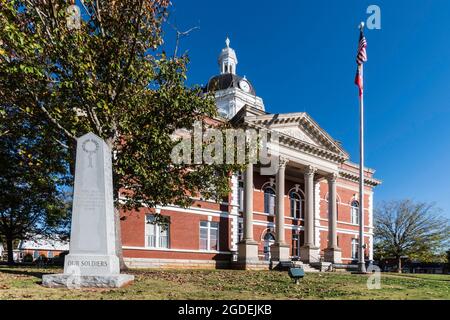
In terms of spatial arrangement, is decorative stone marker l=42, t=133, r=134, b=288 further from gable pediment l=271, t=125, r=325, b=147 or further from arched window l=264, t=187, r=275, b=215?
arched window l=264, t=187, r=275, b=215

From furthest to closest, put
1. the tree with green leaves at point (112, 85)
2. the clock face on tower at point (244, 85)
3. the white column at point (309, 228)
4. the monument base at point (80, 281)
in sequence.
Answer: the clock face on tower at point (244, 85)
the white column at point (309, 228)
the tree with green leaves at point (112, 85)
the monument base at point (80, 281)

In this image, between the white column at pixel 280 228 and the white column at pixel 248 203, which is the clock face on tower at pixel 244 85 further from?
the white column at pixel 248 203

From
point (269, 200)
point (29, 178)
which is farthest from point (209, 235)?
point (29, 178)

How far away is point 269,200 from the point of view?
37.3 metres

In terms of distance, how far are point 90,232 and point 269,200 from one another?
26.2 meters

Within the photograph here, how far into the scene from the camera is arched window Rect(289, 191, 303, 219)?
130 ft

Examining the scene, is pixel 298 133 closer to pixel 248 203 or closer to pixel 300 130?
pixel 300 130

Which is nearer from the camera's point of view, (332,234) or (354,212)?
(332,234)

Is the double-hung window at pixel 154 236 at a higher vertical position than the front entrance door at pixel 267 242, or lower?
higher

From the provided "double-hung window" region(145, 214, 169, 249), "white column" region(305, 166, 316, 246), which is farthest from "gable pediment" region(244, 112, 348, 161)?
"double-hung window" region(145, 214, 169, 249)

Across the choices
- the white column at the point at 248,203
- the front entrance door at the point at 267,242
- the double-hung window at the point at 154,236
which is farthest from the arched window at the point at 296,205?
the double-hung window at the point at 154,236

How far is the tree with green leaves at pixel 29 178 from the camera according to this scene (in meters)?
19.3

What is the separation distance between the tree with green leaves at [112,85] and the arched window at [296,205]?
21.2 metres
